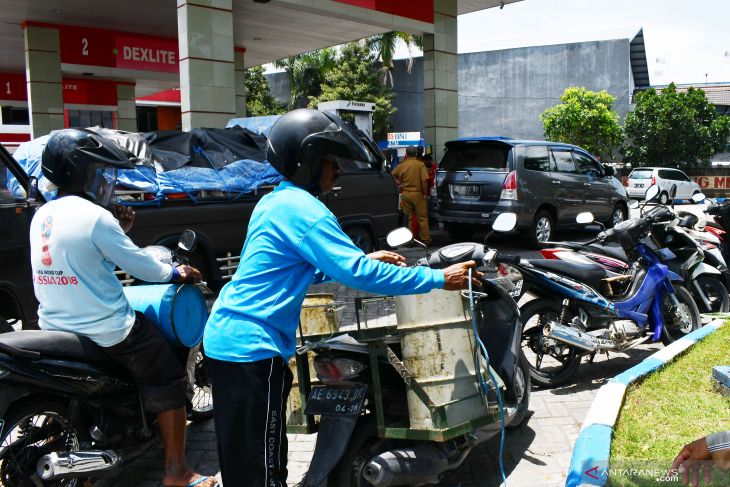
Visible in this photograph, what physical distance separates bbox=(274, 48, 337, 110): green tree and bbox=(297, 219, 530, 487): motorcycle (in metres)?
37.5

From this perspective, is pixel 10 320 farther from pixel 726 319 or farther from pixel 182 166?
pixel 726 319

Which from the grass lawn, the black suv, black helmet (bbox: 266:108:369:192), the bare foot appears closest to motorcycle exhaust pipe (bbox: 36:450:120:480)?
the bare foot

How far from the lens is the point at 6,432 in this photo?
2.90 metres

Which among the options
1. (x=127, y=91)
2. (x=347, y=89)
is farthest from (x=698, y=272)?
(x=347, y=89)

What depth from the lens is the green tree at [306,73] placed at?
129 ft

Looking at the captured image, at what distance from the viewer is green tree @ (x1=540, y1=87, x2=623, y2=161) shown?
105 ft

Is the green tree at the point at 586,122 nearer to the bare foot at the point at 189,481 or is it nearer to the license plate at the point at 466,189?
the license plate at the point at 466,189

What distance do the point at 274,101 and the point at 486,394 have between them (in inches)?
1532

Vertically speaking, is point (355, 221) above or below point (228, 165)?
below

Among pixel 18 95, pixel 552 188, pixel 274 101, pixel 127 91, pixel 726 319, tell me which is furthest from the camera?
pixel 274 101

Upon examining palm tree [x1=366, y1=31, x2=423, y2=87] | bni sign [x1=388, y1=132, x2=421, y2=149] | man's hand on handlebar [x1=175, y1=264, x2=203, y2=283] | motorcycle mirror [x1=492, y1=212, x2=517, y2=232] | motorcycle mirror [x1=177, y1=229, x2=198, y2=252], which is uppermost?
palm tree [x1=366, y1=31, x2=423, y2=87]

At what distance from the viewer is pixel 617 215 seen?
14.0 metres

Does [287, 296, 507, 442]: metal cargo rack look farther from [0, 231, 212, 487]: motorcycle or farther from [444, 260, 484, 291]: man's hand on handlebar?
[0, 231, 212, 487]: motorcycle

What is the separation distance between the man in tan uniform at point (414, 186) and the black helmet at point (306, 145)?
9.50 meters
